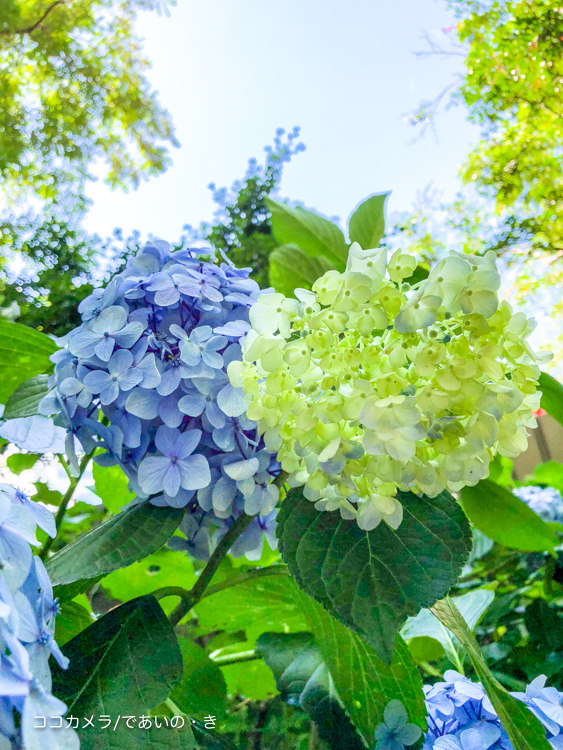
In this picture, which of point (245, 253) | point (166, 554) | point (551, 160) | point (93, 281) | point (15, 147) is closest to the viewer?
point (166, 554)

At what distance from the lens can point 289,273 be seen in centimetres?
42

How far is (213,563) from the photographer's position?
0.92ft

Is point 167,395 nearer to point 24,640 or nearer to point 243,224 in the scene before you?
point 24,640

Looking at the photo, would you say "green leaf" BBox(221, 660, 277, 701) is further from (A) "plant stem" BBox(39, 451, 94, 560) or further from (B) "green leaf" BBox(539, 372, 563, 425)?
(B) "green leaf" BBox(539, 372, 563, 425)

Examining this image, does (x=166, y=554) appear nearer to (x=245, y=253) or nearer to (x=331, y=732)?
(x=331, y=732)

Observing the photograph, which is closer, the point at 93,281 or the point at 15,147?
the point at 93,281

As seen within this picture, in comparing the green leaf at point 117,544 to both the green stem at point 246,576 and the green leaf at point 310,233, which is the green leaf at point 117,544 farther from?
the green leaf at point 310,233

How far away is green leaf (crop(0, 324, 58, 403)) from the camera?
1.16 feet

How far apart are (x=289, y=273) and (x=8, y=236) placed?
4.40 ft

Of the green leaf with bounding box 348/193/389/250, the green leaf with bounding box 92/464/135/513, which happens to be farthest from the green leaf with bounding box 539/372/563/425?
the green leaf with bounding box 92/464/135/513

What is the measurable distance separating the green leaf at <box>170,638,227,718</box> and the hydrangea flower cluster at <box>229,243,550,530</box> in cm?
14

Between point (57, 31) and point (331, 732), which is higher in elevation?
point (57, 31)

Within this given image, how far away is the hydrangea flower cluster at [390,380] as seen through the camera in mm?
196

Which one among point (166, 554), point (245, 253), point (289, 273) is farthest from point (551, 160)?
point (166, 554)
